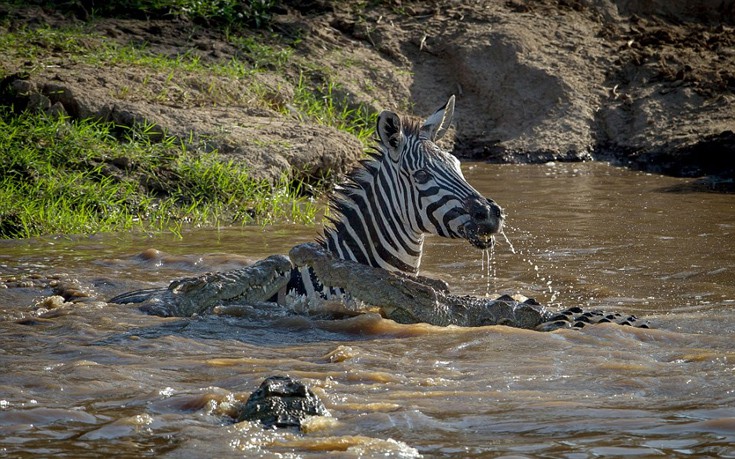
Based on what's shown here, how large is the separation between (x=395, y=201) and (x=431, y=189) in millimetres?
247

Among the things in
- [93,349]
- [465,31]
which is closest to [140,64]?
[465,31]

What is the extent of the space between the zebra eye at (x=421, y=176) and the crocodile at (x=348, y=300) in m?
0.56

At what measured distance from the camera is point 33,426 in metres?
4.31

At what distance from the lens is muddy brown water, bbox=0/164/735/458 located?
13.6 feet

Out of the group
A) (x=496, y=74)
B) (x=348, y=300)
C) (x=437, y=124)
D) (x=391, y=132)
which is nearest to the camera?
(x=348, y=300)

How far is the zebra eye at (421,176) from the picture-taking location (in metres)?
6.38

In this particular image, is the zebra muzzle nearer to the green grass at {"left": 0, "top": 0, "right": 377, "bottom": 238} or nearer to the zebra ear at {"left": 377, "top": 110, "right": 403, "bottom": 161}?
the zebra ear at {"left": 377, "top": 110, "right": 403, "bottom": 161}

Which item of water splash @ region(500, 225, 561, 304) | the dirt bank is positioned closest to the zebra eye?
water splash @ region(500, 225, 561, 304)

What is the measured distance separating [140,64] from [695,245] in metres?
6.19

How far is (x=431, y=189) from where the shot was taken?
634 cm

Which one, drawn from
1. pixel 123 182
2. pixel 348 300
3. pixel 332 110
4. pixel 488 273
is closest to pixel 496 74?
pixel 332 110

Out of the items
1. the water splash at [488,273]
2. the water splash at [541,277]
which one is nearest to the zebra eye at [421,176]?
the water splash at [541,277]

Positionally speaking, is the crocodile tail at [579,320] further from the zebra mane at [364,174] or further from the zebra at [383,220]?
the zebra mane at [364,174]

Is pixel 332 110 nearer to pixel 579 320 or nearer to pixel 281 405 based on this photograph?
pixel 579 320
